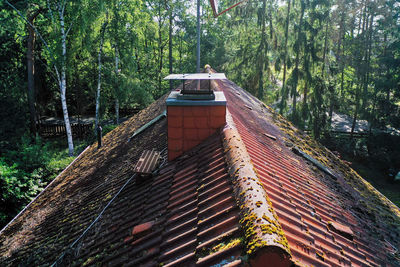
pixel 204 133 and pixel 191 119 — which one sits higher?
pixel 191 119

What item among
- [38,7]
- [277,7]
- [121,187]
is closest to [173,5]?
[277,7]

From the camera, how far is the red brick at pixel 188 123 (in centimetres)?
410

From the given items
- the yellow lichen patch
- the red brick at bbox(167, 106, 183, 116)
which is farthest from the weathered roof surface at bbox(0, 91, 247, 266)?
the red brick at bbox(167, 106, 183, 116)

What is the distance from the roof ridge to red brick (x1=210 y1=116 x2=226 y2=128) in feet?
2.29

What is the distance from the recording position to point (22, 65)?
2211 centimetres

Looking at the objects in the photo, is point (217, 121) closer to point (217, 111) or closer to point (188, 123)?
point (217, 111)

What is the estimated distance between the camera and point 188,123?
13.5 feet

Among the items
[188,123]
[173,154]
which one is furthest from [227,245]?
[173,154]

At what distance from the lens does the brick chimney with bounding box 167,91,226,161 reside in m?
4.02

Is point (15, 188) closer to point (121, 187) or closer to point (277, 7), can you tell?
point (121, 187)

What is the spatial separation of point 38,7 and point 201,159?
1776 cm

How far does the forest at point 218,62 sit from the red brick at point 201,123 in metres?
11.3

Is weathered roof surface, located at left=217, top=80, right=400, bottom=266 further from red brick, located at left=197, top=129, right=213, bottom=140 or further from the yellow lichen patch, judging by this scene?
red brick, located at left=197, top=129, right=213, bottom=140

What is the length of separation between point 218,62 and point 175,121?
960 inches
